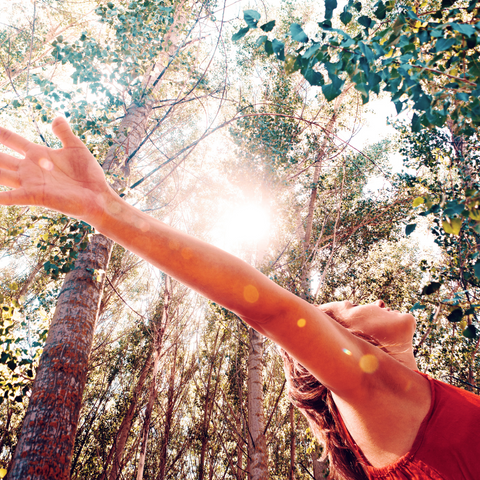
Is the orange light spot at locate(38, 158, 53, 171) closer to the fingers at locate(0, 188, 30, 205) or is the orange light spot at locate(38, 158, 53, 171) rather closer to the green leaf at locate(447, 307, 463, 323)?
the fingers at locate(0, 188, 30, 205)

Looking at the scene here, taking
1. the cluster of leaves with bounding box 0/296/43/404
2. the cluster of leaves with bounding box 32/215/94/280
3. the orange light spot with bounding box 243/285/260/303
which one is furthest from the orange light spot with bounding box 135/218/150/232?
the cluster of leaves with bounding box 0/296/43/404

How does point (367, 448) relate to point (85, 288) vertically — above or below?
below

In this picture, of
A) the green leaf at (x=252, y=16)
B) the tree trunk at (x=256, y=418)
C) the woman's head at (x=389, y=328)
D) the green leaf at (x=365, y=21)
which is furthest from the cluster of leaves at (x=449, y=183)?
the tree trunk at (x=256, y=418)

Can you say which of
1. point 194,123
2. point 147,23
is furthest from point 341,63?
point 194,123

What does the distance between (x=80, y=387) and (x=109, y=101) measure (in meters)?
3.61

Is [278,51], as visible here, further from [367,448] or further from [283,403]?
[283,403]

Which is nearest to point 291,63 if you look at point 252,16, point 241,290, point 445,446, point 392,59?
point 252,16

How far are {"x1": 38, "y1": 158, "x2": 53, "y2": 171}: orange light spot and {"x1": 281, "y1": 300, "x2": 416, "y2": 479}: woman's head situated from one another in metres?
1.81

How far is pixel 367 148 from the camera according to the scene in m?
13.6

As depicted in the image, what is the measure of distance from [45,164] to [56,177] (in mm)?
78

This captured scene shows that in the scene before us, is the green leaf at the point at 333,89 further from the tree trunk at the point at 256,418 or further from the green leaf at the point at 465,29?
the tree trunk at the point at 256,418

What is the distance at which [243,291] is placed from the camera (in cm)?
103

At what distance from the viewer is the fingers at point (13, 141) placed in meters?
1.21

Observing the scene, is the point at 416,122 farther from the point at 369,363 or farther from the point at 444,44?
the point at 369,363
